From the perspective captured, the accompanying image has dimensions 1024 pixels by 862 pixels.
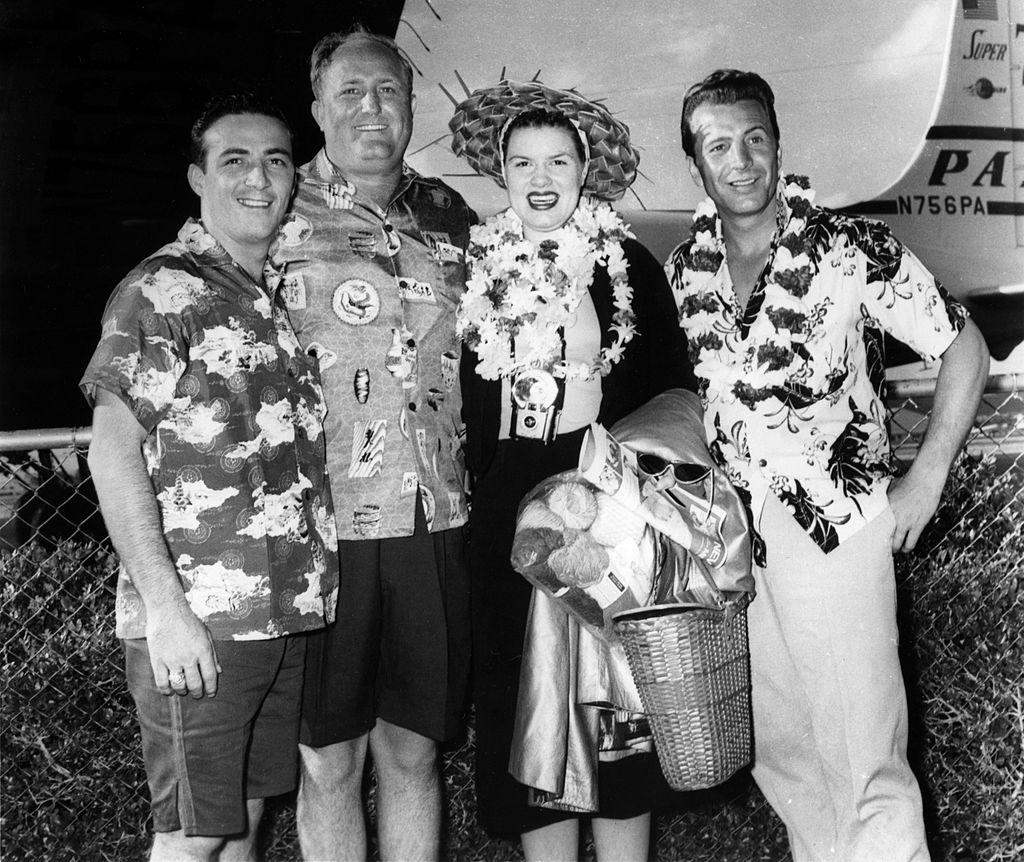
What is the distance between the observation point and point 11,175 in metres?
4.21

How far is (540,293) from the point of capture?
2.79 metres

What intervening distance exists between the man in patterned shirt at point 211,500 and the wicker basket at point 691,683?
34.0 inches

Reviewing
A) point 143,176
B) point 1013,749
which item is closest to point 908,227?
point 1013,749

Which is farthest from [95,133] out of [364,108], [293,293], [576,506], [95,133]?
[576,506]

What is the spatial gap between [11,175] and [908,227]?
426cm

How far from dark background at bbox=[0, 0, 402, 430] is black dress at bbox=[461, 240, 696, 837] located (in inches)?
72.0

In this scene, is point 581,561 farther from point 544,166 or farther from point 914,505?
point 544,166

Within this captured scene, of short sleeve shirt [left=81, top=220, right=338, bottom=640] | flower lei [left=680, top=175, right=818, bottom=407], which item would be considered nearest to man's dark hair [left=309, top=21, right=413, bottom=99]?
short sleeve shirt [left=81, top=220, right=338, bottom=640]

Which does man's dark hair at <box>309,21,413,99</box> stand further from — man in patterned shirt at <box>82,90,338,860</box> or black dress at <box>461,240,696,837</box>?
black dress at <box>461,240,696,837</box>

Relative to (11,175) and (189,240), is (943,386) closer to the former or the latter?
(189,240)

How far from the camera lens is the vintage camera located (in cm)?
270

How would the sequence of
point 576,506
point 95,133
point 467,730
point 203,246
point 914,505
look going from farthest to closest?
1. point 95,133
2. point 467,730
3. point 914,505
4. point 203,246
5. point 576,506

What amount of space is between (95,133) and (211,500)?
2.65 m

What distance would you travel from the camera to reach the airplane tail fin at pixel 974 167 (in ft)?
15.0
